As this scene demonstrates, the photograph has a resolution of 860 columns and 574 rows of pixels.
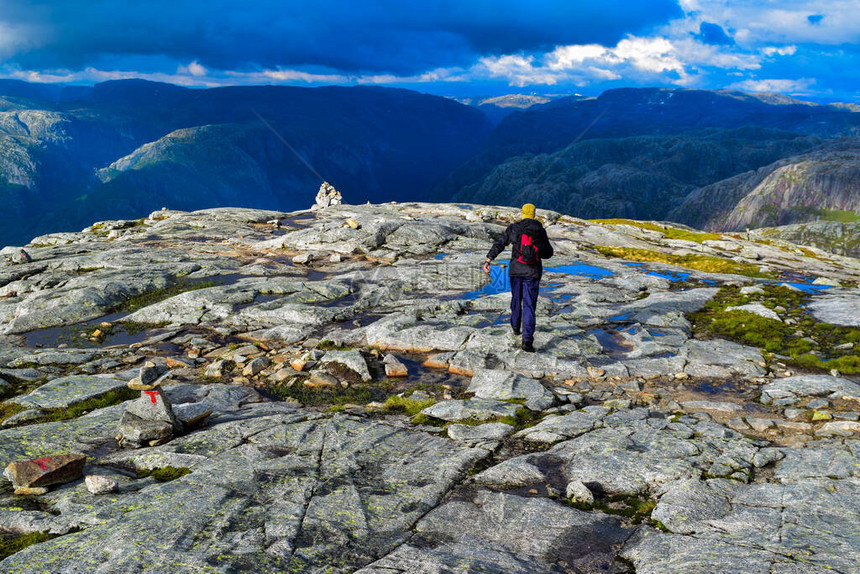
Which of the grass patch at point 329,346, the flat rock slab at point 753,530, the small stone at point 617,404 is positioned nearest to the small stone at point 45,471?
the flat rock slab at point 753,530

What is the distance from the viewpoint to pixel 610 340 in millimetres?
22500

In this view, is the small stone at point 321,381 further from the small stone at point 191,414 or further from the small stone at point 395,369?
the small stone at point 191,414

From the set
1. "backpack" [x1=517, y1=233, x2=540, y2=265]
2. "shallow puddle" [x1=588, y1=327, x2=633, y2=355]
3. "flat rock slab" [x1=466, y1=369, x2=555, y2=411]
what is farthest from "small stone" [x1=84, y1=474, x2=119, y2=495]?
"shallow puddle" [x1=588, y1=327, x2=633, y2=355]

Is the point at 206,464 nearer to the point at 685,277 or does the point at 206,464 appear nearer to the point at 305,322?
the point at 305,322

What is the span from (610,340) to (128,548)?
20117 millimetres

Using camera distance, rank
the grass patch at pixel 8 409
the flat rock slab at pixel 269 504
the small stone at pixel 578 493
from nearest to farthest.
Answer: the flat rock slab at pixel 269 504
the small stone at pixel 578 493
the grass patch at pixel 8 409

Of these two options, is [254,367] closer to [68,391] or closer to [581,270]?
[68,391]

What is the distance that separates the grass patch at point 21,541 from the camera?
775 cm

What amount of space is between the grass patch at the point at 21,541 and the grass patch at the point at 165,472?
A: 2.16m

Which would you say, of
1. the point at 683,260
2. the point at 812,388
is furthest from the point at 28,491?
the point at 683,260

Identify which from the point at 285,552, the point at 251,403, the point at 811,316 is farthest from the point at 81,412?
the point at 811,316

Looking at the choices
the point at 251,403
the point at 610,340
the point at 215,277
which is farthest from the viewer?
the point at 215,277

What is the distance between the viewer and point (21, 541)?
8.01 meters

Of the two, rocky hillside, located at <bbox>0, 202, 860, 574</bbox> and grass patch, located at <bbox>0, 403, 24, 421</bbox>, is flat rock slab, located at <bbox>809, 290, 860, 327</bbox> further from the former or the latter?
grass patch, located at <bbox>0, 403, 24, 421</bbox>
